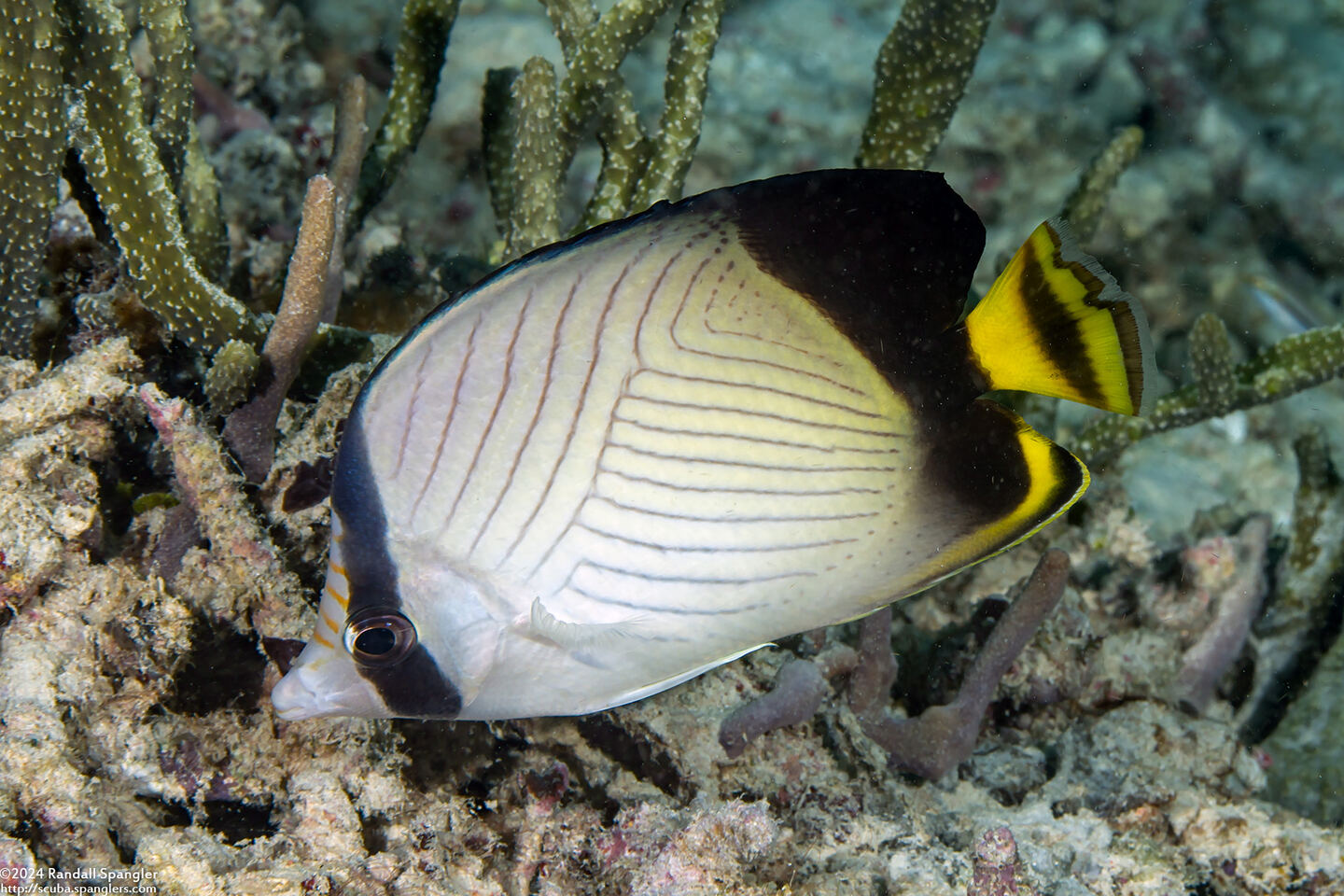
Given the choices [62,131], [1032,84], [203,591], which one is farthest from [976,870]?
[1032,84]

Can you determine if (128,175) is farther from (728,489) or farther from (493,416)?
(728,489)

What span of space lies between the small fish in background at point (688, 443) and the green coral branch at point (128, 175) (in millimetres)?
1129

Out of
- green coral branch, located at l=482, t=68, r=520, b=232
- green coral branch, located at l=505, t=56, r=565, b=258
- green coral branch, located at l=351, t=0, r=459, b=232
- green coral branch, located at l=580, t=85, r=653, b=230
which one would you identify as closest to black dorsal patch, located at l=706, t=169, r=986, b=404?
green coral branch, located at l=505, t=56, r=565, b=258

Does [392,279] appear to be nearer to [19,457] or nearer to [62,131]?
[62,131]

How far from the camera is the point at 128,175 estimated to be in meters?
2.04

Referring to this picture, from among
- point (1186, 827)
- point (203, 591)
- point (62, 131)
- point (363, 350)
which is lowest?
point (1186, 827)

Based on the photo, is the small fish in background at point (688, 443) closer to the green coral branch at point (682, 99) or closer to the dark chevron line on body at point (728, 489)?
the dark chevron line on body at point (728, 489)

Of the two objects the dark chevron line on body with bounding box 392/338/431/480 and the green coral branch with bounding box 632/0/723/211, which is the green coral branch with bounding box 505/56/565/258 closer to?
the green coral branch with bounding box 632/0/723/211

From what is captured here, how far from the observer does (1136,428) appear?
2.93 metres

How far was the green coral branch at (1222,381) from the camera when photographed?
2.80 metres

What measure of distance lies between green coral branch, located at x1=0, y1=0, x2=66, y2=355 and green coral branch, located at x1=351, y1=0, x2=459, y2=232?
100 centimetres

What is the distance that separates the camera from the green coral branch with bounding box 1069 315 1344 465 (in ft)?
9.20

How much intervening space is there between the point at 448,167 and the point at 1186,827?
4599mm

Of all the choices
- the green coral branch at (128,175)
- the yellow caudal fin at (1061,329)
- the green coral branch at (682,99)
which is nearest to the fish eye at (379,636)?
the yellow caudal fin at (1061,329)
